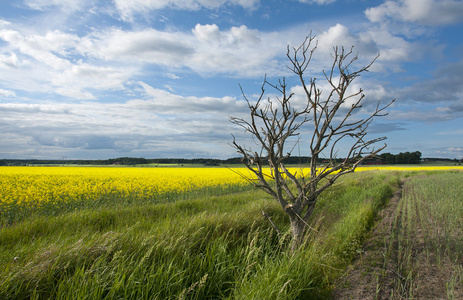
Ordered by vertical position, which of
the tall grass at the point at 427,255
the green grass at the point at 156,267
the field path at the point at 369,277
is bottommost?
the field path at the point at 369,277

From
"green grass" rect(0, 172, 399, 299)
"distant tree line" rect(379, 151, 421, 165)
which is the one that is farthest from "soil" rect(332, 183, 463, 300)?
"distant tree line" rect(379, 151, 421, 165)

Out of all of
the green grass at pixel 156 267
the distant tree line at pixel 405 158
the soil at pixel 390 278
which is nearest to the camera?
the green grass at pixel 156 267

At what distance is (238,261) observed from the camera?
14.4 feet

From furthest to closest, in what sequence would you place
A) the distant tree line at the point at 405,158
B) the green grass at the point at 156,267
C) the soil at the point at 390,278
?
the distant tree line at the point at 405,158 → the soil at the point at 390,278 → the green grass at the point at 156,267

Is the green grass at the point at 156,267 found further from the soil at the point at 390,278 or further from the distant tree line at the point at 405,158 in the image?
the distant tree line at the point at 405,158

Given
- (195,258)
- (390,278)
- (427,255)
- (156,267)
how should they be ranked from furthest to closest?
(427,255) < (390,278) < (195,258) < (156,267)

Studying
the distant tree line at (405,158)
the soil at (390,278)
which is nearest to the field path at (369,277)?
the soil at (390,278)

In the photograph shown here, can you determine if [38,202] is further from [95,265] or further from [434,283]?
[434,283]

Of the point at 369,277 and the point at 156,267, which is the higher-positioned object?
the point at 156,267

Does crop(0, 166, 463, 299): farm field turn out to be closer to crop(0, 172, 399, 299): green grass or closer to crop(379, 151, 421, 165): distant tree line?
crop(0, 172, 399, 299): green grass

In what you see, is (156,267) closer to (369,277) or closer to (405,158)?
(369,277)

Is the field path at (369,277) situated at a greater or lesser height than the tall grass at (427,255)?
lesser

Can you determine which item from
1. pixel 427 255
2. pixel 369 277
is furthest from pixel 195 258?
pixel 427 255

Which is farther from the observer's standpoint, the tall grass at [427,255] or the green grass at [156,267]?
the tall grass at [427,255]
